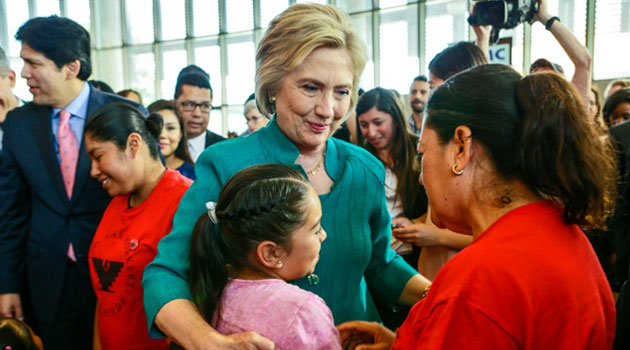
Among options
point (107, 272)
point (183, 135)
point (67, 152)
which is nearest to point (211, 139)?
point (183, 135)

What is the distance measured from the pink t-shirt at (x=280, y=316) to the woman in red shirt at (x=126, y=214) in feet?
2.31

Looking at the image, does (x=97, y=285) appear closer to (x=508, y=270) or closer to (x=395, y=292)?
(x=395, y=292)

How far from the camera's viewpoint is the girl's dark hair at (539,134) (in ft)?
3.14

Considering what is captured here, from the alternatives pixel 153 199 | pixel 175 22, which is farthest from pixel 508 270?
pixel 175 22

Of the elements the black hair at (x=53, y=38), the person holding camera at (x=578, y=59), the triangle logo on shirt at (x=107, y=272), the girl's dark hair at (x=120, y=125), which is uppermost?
the black hair at (x=53, y=38)

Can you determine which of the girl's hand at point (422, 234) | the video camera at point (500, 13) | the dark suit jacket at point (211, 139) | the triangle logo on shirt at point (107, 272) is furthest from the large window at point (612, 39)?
the triangle logo on shirt at point (107, 272)

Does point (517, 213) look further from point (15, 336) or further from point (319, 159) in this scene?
point (15, 336)

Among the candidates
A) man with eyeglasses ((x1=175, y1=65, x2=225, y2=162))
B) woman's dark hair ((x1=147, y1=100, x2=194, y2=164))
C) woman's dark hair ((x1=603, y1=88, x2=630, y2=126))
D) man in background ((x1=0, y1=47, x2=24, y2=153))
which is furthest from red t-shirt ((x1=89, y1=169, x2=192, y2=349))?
woman's dark hair ((x1=603, y1=88, x2=630, y2=126))

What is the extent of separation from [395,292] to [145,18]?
15.1 meters

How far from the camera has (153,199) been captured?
2002mm

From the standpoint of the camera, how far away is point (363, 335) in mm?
1372

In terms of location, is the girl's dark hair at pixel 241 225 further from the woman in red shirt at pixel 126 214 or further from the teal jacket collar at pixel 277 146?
the woman in red shirt at pixel 126 214

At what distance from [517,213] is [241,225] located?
0.64 m

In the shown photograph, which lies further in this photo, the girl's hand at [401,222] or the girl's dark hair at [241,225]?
the girl's hand at [401,222]
